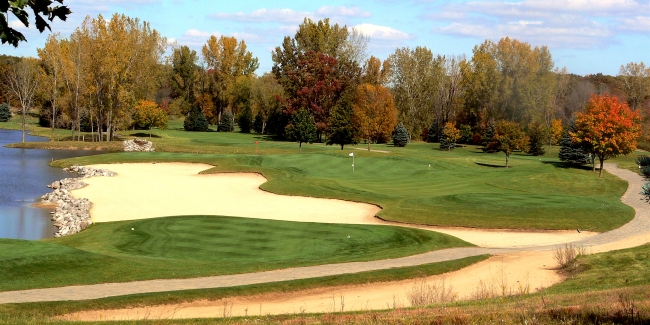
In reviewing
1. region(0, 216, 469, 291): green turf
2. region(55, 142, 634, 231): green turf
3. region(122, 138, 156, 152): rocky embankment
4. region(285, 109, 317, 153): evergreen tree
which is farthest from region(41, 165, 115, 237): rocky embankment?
region(285, 109, 317, 153): evergreen tree

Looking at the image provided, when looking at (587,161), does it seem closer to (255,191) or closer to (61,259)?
(255,191)

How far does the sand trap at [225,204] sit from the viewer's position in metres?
30.8

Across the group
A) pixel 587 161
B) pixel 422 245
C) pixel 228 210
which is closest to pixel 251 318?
pixel 422 245

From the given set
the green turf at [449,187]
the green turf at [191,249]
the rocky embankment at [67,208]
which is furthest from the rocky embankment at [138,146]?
the green turf at [191,249]

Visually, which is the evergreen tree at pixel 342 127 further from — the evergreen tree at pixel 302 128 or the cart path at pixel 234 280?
the cart path at pixel 234 280

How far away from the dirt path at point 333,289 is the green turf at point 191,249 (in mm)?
786

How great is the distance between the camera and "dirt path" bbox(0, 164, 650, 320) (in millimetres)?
15984

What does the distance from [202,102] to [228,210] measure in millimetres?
87410

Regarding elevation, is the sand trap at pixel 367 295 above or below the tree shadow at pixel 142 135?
below

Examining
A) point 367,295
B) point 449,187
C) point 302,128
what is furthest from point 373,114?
point 367,295

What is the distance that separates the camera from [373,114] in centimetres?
7425

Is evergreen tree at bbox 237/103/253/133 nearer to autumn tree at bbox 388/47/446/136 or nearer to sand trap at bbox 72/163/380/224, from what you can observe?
autumn tree at bbox 388/47/446/136

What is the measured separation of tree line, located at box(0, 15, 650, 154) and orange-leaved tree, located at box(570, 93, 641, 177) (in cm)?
2495

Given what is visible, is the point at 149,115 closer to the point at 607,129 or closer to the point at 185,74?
the point at 185,74
